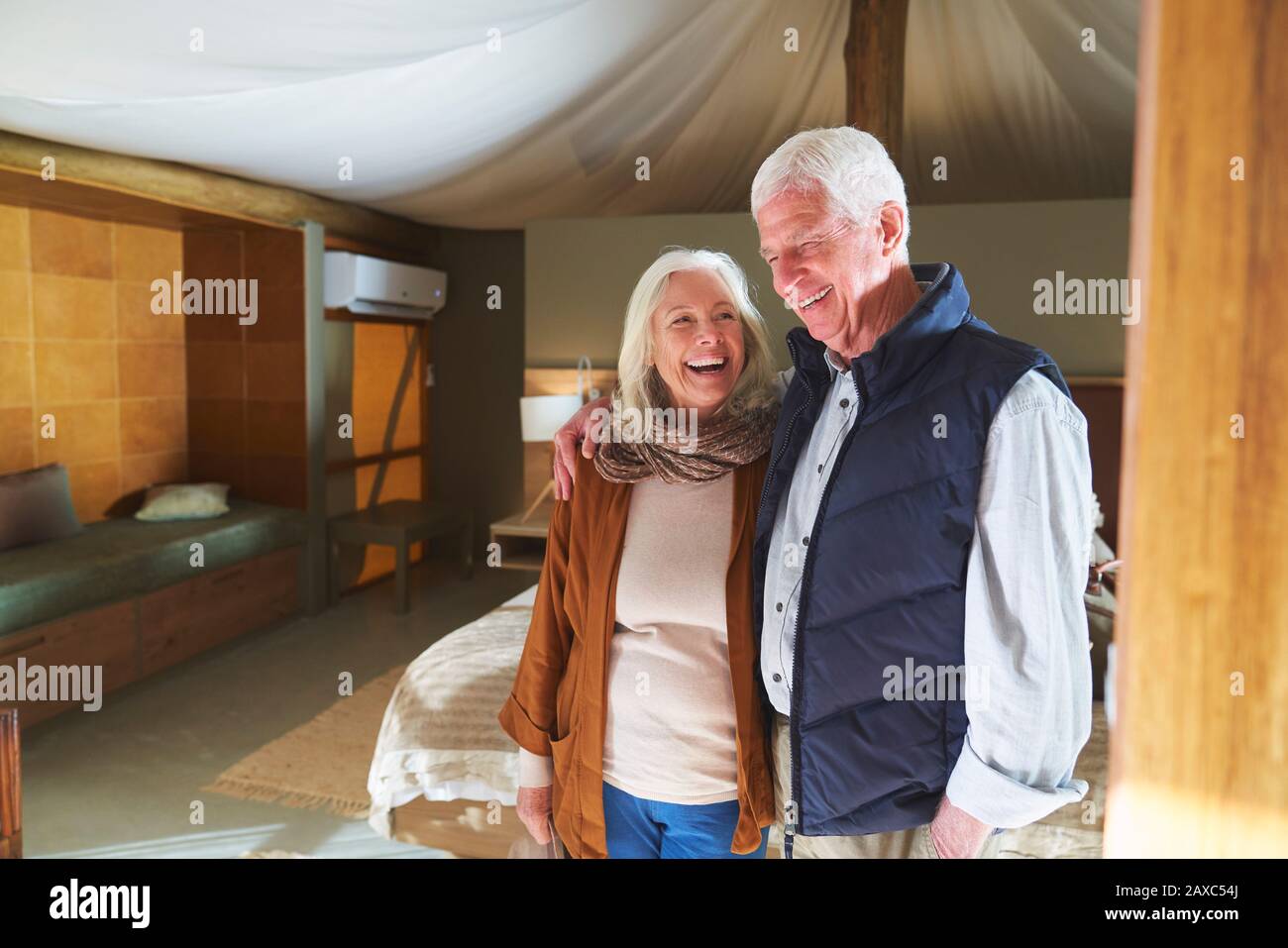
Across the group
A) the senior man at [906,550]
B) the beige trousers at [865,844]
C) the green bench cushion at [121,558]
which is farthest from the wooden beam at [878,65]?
the green bench cushion at [121,558]

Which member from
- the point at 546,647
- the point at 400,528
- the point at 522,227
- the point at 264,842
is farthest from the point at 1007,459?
the point at 522,227

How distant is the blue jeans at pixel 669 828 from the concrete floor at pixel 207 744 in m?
1.42

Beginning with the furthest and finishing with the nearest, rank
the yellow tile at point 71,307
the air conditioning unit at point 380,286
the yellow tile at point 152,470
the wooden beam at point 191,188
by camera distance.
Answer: the air conditioning unit at point 380,286, the yellow tile at point 152,470, the yellow tile at point 71,307, the wooden beam at point 191,188

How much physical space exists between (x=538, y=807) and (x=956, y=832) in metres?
0.70

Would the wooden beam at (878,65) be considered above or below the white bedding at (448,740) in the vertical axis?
above

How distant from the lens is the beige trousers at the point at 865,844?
46.4 inches

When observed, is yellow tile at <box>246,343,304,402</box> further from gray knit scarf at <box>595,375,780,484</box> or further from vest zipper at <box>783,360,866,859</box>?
vest zipper at <box>783,360,866,859</box>

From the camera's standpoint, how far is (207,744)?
141 inches

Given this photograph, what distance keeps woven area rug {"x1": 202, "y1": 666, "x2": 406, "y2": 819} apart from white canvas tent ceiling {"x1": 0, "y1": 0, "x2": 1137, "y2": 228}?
7.49 feet

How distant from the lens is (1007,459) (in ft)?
3.34

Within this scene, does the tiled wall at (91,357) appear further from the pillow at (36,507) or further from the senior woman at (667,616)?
the senior woman at (667,616)

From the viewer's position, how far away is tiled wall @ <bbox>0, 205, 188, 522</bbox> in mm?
4410

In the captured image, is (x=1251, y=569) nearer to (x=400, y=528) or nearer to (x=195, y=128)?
(x=195, y=128)
